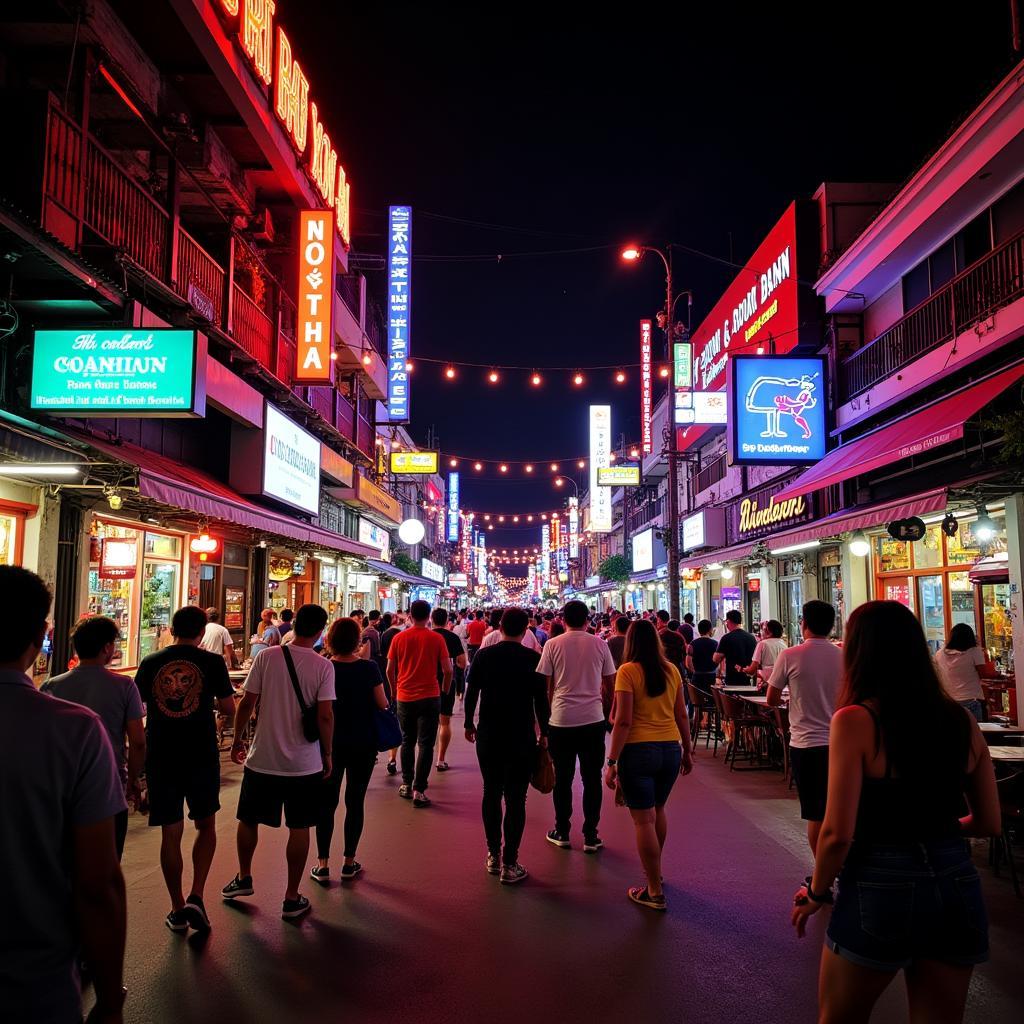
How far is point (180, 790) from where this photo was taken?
5.07 m

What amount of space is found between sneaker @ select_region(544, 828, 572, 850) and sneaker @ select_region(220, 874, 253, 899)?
2.65 meters

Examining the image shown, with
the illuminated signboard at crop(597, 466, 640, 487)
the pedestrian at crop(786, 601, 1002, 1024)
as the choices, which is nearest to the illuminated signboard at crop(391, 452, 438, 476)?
the illuminated signboard at crop(597, 466, 640, 487)

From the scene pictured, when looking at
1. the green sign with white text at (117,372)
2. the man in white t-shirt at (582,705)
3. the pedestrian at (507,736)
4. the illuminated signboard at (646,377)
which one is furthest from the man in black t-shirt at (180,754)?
the illuminated signboard at (646,377)

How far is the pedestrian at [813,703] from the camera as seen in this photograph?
562 cm

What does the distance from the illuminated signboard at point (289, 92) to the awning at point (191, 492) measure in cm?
630

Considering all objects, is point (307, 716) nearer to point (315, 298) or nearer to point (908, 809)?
point (908, 809)

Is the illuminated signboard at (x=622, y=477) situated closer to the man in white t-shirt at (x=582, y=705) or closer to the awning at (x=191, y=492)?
the awning at (x=191, y=492)

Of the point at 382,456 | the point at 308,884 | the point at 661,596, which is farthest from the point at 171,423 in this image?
the point at 661,596

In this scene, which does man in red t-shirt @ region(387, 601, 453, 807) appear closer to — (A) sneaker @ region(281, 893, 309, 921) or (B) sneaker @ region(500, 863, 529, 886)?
(B) sneaker @ region(500, 863, 529, 886)

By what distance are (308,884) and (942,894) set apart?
465 centimetres

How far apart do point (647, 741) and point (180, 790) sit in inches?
124

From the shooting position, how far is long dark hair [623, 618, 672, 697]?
19.2ft

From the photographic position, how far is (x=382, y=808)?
8.30m

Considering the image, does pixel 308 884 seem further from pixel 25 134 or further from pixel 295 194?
pixel 295 194
